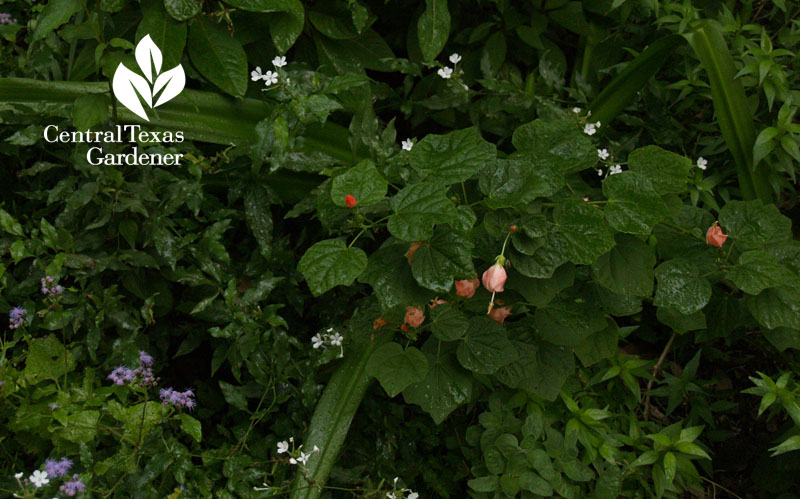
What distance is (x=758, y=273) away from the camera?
Answer: 103 cm

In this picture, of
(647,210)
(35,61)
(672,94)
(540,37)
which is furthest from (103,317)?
(672,94)

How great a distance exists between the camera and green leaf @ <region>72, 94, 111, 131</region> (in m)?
1.15

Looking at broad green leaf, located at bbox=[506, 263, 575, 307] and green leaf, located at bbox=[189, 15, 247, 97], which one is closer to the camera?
broad green leaf, located at bbox=[506, 263, 575, 307]

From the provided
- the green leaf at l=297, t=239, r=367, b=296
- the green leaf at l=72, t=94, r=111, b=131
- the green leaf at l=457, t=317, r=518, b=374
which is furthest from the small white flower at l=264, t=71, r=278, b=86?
the green leaf at l=457, t=317, r=518, b=374

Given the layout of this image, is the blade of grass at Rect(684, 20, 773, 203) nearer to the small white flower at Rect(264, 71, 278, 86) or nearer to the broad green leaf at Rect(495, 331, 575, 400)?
the broad green leaf at Rect(495, 331, 575, 400)

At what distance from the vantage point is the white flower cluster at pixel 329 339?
118 cm

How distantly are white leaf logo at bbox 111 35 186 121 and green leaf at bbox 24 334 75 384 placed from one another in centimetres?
45

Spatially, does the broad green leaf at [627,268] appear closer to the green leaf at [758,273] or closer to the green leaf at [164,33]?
the green leaf at [758,273]

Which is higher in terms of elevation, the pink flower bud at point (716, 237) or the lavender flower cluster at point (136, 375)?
the pink flower bud at point (716, 237)

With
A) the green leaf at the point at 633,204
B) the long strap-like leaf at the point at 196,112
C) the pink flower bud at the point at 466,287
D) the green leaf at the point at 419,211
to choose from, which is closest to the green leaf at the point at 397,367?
the pink flower bud at the point at 466,287

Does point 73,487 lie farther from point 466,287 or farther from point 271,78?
point 271,78

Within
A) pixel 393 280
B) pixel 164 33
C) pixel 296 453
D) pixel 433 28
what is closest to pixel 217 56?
pixel 164 33

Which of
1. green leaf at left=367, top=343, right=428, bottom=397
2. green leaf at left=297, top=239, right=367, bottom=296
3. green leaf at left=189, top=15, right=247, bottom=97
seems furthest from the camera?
green leaf at left=189, top=15, right=247, bottom=97

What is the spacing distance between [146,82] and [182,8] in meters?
0.15
